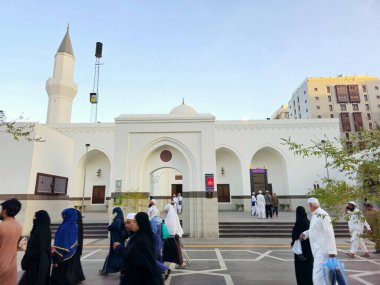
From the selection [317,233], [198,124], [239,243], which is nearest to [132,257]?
[317,233]

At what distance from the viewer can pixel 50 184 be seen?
39.6ft

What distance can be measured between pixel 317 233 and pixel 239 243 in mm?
5406

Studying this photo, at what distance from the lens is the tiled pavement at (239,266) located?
4.86 metres

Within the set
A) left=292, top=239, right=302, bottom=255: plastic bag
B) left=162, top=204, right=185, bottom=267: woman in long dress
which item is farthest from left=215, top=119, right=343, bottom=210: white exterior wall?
left=292, top=239, right=302, bottom=255: plastic bag

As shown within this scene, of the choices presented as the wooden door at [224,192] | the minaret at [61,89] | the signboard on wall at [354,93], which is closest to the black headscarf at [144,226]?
the wooden door at [224,192]

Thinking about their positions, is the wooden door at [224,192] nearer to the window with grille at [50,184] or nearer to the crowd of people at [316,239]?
the window with grille at [50,184]

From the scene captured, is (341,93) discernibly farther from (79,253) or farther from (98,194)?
(79,253)

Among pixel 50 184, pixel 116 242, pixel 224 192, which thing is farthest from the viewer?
pixel 224 192

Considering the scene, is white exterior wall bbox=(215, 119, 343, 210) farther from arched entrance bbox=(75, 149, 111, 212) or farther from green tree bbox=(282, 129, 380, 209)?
green tree bbox=(282, 129, 380, 209)

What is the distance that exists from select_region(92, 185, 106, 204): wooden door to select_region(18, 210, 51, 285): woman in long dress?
52.2ft

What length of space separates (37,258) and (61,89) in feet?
62.6

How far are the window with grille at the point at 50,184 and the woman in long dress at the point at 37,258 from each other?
27.9 ft

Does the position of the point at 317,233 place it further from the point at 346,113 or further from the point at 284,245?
the point at 346,113

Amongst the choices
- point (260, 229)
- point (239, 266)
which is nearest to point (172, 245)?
point (239, 266)
